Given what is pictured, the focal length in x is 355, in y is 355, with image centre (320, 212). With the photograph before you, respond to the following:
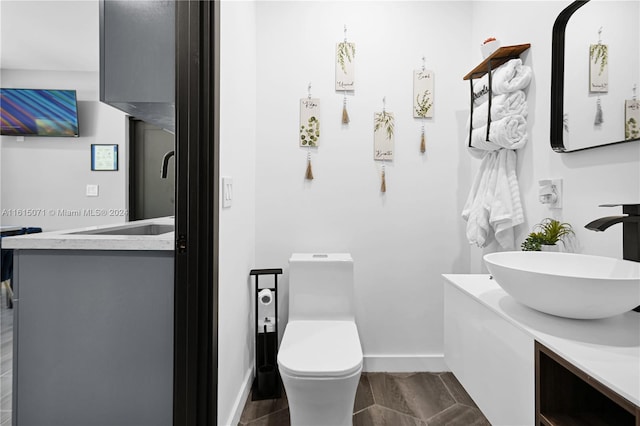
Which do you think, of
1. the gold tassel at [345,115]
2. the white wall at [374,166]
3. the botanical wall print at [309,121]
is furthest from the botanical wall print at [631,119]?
the botanical wall print at [309,121]

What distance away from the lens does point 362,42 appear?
7.25 feet

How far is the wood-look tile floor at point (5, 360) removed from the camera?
1.24 metres

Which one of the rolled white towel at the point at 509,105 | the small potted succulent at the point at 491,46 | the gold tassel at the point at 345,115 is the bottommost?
the rolled white towel at the point at 509,105

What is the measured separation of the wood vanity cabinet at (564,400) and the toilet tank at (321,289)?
1212 mm

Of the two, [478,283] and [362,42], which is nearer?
[478,283]

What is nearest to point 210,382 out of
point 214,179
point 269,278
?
point 214,179

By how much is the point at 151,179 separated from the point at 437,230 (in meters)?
1.69

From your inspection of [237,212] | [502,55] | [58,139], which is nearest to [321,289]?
[237,212]

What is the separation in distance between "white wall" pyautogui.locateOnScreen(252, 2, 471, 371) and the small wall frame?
82cm

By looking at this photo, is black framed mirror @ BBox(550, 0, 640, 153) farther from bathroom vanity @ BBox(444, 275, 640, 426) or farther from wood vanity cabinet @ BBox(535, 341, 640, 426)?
wood vanity cabinet @ BBox(535, 341, 640, 426)

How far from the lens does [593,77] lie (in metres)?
1.28

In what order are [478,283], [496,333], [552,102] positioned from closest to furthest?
1. [496,333]
2. [478,283]
3. [552,102]

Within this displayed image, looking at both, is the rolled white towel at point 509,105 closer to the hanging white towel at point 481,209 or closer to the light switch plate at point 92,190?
the hanging white towel at point 481,209

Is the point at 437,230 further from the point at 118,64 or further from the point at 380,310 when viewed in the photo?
the point at 118,64
